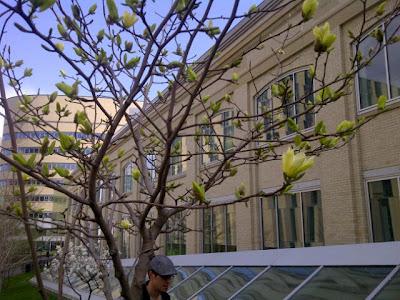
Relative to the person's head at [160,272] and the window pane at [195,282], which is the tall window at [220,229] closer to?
the window pane at [195,282]

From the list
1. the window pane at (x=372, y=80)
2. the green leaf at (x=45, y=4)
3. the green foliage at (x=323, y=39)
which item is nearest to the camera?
the green leaf at (x=45, y=4)

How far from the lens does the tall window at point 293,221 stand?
13172mm

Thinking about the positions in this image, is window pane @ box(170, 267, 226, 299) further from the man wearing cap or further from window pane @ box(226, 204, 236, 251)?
window pane @ box(226, 204, 236, 251)

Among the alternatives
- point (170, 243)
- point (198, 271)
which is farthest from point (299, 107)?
point (170, 243)

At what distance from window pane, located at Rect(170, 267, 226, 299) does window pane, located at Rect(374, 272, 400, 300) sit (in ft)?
12.5

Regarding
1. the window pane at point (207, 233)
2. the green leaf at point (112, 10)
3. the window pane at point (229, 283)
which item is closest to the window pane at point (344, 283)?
the window pane at point (229, 283)

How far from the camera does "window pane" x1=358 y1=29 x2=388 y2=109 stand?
39.0 feet

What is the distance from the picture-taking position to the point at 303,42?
14.1 m

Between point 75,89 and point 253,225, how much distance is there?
1372 cm

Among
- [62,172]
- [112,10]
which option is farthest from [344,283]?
[112,10]

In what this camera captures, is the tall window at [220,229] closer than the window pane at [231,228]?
No

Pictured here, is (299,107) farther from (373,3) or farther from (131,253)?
(131,253)

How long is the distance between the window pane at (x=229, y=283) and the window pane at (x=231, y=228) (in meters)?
8.25

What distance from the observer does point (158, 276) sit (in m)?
2.73
